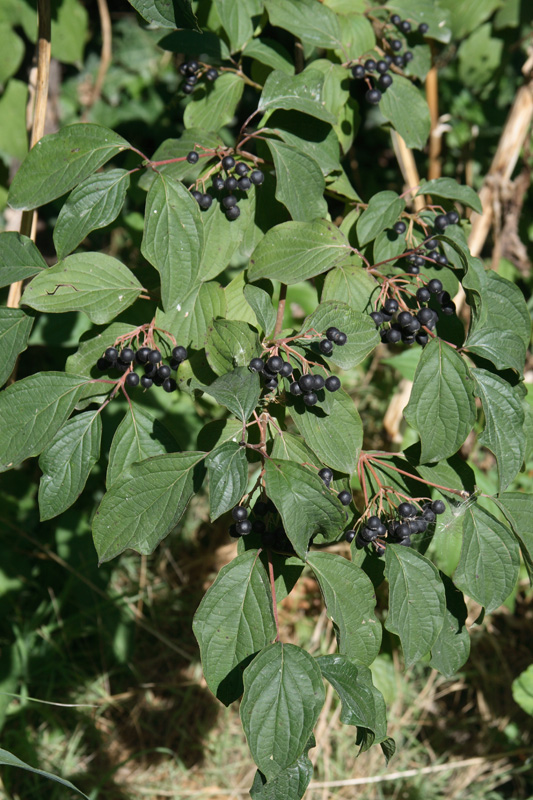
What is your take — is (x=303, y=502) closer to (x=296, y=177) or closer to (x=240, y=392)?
(x=240, y=392)

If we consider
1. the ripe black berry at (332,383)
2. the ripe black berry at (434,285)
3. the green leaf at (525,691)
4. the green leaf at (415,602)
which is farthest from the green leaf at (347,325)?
the green leaf at (525,691)

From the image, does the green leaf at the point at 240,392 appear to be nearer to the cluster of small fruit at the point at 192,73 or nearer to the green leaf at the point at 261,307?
the green leaf at the point at 261,307

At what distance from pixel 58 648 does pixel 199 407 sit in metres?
0.97

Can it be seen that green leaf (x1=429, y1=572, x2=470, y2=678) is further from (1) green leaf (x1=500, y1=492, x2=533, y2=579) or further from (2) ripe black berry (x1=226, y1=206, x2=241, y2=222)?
(2) ripe black berry (x1=226, y1=206, x2=241, y2=222)

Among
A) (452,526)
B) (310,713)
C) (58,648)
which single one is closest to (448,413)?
(452,526)

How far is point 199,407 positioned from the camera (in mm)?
2383

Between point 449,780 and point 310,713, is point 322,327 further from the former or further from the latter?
point 449,780

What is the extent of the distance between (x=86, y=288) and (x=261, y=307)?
0.34 metres

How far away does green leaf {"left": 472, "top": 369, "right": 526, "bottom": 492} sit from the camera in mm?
1251

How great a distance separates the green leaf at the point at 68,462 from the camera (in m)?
1.23

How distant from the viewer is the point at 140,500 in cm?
115

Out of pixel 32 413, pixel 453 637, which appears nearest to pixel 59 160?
pixel 32 413

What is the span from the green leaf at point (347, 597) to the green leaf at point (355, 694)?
3 centimetres

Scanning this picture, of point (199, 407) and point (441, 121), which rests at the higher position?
point (441, 121)
